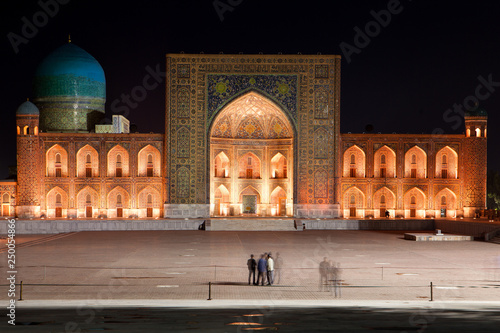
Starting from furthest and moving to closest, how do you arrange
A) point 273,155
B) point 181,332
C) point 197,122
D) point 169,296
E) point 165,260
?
point 273,155
point 197,122
point 165,260
point 169,296
point 181,332

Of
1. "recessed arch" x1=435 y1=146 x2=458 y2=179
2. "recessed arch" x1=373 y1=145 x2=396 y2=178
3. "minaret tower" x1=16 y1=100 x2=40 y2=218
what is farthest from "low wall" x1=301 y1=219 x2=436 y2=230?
"minaret tower" x1=16 y1=100 x2=40 y2=218

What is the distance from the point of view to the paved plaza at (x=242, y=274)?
9641mm

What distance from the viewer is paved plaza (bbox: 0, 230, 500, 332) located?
9641mm

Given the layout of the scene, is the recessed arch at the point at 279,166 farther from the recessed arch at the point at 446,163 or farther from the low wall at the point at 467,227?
the low wall at the point at 467,227

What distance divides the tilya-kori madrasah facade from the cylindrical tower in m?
1.40

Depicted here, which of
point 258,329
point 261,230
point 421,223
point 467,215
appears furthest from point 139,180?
point 258,329

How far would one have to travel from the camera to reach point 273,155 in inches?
1215

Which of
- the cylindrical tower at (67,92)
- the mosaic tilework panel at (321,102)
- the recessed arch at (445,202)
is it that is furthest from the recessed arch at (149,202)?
the recessed arch at (445,202)

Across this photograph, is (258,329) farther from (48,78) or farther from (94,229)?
(48,78)

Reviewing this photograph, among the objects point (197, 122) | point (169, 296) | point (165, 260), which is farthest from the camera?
point (197, 122)

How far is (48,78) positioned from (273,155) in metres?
12.8

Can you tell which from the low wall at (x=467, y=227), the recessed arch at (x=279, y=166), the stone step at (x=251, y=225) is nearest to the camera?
the low wall at (x=467, y=227)

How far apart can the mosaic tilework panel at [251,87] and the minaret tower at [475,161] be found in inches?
343

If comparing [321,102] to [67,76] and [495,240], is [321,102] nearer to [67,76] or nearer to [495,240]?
[495,240]
